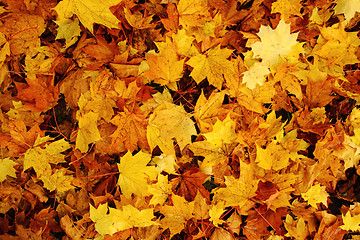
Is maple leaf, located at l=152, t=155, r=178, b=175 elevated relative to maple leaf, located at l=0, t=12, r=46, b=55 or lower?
lower

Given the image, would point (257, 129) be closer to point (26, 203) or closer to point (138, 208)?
point (138, 208)

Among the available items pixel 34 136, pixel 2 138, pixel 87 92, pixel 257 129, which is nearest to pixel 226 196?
pixel 257 129

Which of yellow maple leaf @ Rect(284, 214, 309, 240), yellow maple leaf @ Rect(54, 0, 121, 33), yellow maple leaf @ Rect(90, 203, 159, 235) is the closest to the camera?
yellow maple leaf @ Rect(54, 0, 121, 33)

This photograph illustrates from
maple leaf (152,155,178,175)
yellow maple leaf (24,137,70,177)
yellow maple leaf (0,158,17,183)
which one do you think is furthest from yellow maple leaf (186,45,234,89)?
yellow maple leaf (0,158,17,183)

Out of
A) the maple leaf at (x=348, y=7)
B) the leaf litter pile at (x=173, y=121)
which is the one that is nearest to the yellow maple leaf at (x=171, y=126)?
the leaf litter pile at (x=173, y=121)

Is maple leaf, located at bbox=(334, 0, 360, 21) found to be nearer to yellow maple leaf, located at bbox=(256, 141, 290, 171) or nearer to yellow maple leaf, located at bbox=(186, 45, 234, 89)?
yellow maple leaf, located at bbox=(186, 45, 234, 89)

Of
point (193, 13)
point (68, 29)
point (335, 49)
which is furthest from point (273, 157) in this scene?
point (68, 29)

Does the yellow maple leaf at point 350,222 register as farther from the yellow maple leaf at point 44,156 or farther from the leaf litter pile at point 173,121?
the yellow maple leaf at point 44,156
